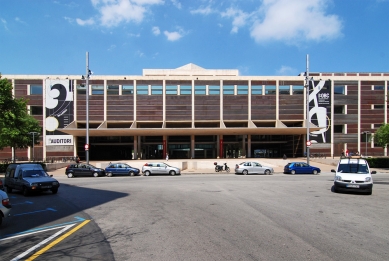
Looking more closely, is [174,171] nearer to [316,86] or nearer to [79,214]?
[79,214]

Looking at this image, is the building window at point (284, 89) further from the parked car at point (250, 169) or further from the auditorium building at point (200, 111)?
the parked car at point (250, 169)

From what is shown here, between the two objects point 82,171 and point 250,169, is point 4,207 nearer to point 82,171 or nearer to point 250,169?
point 82,171

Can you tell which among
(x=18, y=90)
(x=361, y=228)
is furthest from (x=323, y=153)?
(x=18, y=90)

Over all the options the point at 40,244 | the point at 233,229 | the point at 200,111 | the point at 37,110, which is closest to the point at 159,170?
the point at 233,229

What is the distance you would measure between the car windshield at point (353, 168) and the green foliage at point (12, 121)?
2685cm

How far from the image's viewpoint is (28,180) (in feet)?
51.6

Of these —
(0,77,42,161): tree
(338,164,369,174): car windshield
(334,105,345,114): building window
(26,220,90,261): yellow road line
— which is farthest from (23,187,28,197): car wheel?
(334,105,345,114): building window

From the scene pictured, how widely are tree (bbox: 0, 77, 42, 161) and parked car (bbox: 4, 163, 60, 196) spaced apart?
12563 mm

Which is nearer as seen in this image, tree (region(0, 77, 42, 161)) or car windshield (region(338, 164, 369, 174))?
car windshield (region(338, 164, 369, 174))

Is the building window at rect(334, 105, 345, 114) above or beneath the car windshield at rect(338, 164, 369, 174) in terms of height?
above

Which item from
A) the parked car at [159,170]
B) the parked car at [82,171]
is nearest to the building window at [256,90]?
the parked car at [159,170]

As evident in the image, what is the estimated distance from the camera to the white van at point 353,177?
14.8 m

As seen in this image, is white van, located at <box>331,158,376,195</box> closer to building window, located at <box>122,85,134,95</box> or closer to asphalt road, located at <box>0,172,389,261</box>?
asphalt road, located at <box>0,172,389,261</box>

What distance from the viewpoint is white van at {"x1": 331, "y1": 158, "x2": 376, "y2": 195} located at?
48.4ft
